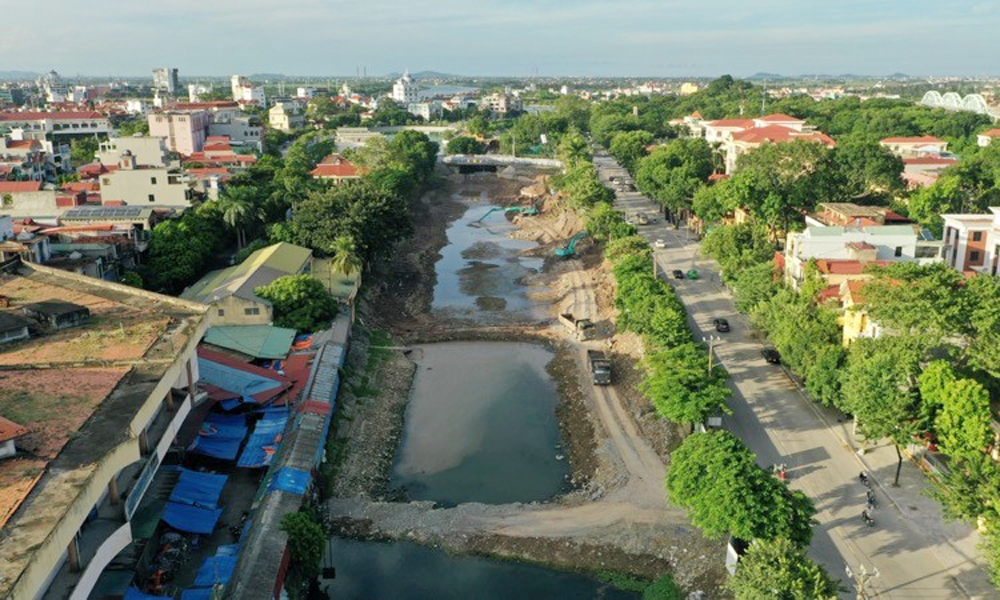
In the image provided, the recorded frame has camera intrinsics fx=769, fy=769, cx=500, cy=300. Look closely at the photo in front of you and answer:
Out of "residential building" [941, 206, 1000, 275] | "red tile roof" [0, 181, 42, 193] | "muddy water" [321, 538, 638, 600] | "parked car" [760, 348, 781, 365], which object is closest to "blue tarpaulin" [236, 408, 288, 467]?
"muddy water" [321, 538, 638, 600]

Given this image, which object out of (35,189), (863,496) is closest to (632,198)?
(35,189)

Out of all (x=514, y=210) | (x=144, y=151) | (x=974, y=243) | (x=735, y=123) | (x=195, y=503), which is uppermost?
(x=735, y=123)

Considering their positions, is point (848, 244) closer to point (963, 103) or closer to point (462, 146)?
point (462, 146)

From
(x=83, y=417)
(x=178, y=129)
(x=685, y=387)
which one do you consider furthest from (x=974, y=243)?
(x=178, y=129)

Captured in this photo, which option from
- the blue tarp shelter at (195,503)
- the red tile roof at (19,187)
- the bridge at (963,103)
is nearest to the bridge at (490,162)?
the red tile roof at (19,187)

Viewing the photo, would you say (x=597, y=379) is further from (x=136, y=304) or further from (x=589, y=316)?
(x=136, y=304)

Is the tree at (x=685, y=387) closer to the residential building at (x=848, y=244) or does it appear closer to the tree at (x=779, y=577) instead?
the tree at (x=779, y=577)

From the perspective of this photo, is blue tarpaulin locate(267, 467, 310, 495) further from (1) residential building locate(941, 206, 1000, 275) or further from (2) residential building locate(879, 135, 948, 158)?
(2) residential building locate(879, 135, 948, 158)

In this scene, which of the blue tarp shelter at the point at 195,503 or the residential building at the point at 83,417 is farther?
the blue tarp shelter at the point at 195,503
